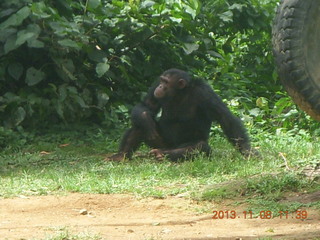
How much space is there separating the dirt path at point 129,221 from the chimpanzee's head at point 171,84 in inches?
97.2

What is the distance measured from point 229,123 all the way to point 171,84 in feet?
2.75

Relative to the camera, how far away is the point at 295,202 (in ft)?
16.6

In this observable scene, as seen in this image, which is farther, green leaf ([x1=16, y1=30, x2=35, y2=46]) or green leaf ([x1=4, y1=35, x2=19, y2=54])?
green leaf ([x1=4, y1=35, x2=19, y2=54])

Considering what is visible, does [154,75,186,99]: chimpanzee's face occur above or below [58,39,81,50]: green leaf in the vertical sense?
below

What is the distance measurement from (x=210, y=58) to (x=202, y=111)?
2.95 meters

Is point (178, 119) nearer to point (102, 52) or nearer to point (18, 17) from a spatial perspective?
Result: point (102, 52)

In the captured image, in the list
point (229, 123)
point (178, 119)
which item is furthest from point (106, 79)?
point (229, 123)

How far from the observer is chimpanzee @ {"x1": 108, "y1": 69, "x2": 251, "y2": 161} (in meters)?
7.55

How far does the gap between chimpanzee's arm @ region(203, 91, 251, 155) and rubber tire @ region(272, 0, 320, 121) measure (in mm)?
2657

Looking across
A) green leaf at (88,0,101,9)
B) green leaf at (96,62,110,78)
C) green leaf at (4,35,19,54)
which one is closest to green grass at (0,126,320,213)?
green leaf at (96,62,110,78)

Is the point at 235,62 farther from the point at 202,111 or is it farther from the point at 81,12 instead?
the point at 202,111

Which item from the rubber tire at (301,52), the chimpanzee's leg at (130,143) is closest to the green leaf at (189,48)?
the chimpanzee's leg at (130,143)

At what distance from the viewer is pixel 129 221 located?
4809 millimetres

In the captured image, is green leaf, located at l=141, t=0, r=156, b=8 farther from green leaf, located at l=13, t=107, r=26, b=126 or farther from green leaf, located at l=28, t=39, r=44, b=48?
green leaf, located at l=13, t=107, r=26, b=126
